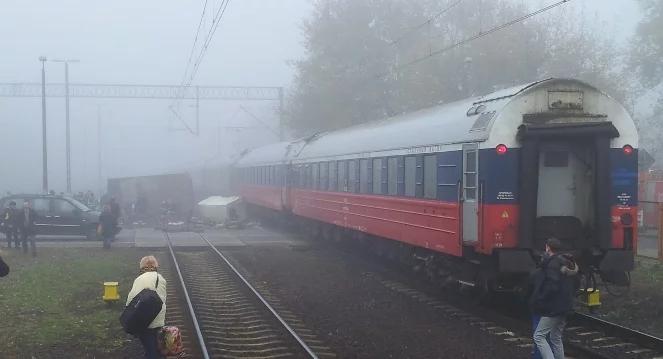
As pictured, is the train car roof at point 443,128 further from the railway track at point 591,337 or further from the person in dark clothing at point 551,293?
the person in dark clothing at point 551,293

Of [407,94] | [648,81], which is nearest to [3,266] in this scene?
[407,94]

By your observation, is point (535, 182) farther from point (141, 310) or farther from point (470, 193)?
point (141, 310)

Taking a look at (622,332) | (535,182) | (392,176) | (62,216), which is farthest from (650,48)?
(622,332)

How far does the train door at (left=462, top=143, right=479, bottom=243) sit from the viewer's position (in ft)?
37.6

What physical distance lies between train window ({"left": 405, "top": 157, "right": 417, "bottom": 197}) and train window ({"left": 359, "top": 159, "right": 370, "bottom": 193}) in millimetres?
2701

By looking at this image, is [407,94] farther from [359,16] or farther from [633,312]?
[633,312]

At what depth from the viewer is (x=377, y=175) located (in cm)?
1664

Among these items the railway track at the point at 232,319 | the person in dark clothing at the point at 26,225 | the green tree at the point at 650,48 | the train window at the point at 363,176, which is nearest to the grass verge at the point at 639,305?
the railway track at the point at 232,319

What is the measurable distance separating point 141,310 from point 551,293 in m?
4.29

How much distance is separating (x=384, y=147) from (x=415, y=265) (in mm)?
2744

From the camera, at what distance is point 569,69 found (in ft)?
128

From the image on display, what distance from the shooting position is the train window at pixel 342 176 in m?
19.3

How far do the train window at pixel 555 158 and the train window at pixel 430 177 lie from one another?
88.8 inches

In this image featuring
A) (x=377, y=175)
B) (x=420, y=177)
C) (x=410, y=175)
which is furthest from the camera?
(x=377, y=175)
